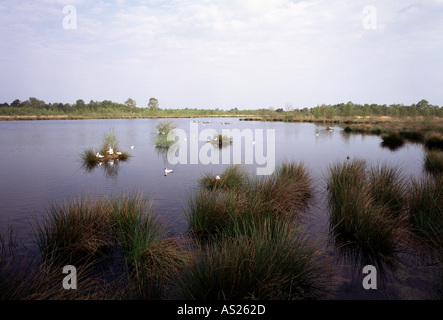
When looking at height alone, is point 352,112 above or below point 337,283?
above

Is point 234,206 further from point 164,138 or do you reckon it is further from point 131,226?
point 164,138

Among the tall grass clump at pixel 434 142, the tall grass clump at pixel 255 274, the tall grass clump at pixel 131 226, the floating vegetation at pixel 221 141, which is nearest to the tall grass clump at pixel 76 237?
the tall grass clump at pixel 131 226

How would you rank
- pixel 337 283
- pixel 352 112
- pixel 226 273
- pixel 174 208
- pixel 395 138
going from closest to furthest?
pixel 226 273, pixel 337 283, pixel 174 208, pixel 395 138, pixel 352 112

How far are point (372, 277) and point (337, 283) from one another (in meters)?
→ 0.58

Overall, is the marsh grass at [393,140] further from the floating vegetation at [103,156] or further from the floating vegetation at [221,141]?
the floating vegetation at [103,156]

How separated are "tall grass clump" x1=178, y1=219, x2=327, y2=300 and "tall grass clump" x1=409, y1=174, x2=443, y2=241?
2894 mm

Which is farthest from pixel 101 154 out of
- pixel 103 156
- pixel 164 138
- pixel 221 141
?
pixel 221 141

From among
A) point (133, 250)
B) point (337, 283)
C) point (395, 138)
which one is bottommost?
point (337, 283)

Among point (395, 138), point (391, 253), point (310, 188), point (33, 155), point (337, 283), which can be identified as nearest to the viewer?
point (337, 283)

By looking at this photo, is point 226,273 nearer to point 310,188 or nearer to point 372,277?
point 372,277

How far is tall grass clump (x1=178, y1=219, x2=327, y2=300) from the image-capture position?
3.23 m

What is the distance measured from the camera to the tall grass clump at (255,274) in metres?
3.23

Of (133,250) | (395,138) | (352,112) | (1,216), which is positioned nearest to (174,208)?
(133,250)

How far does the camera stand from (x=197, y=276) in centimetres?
334
